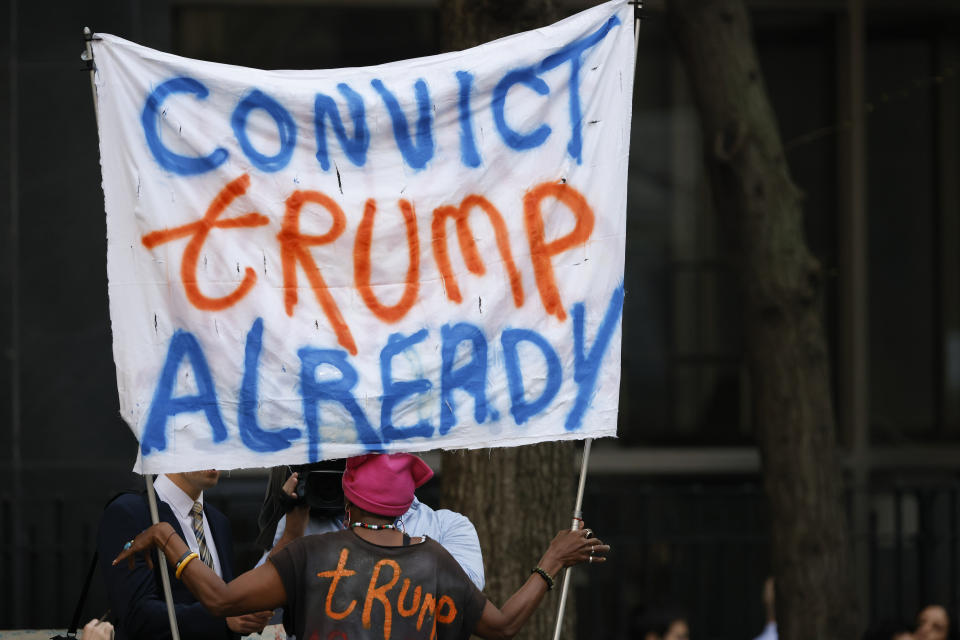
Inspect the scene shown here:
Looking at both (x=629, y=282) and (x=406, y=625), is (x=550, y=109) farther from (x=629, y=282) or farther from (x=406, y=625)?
(x=629, y=282)

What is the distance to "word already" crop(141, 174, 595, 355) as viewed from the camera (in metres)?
3.69

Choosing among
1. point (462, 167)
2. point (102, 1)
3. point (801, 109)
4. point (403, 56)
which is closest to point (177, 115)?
point (462, 167)

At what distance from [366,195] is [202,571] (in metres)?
1.16

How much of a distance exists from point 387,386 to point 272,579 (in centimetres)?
69

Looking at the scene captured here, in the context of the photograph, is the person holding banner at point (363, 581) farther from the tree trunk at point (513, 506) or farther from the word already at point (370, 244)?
the tree trunk at point (513, 506)

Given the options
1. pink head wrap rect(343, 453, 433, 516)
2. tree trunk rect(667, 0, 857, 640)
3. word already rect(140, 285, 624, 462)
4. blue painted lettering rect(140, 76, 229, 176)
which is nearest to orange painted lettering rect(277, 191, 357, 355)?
word already rect(140, 285, 624, 462)

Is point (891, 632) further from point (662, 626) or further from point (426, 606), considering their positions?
point (426, 606)

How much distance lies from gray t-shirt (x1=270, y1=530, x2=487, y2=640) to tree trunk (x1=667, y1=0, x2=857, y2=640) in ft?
13.1

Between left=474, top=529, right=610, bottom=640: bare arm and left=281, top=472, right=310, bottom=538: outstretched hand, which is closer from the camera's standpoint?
left=474, top=529, right=610, bottom=640: bare arm

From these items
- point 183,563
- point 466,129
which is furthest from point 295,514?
point 466,129

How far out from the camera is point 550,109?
3979mm

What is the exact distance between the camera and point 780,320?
6891 millimetres

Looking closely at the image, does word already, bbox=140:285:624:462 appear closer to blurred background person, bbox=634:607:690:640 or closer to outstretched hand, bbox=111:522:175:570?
outstretched hand, bbox=111:522:175:570

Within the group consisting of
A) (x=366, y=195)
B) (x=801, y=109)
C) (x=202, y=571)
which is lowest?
(x=202, y=571)
